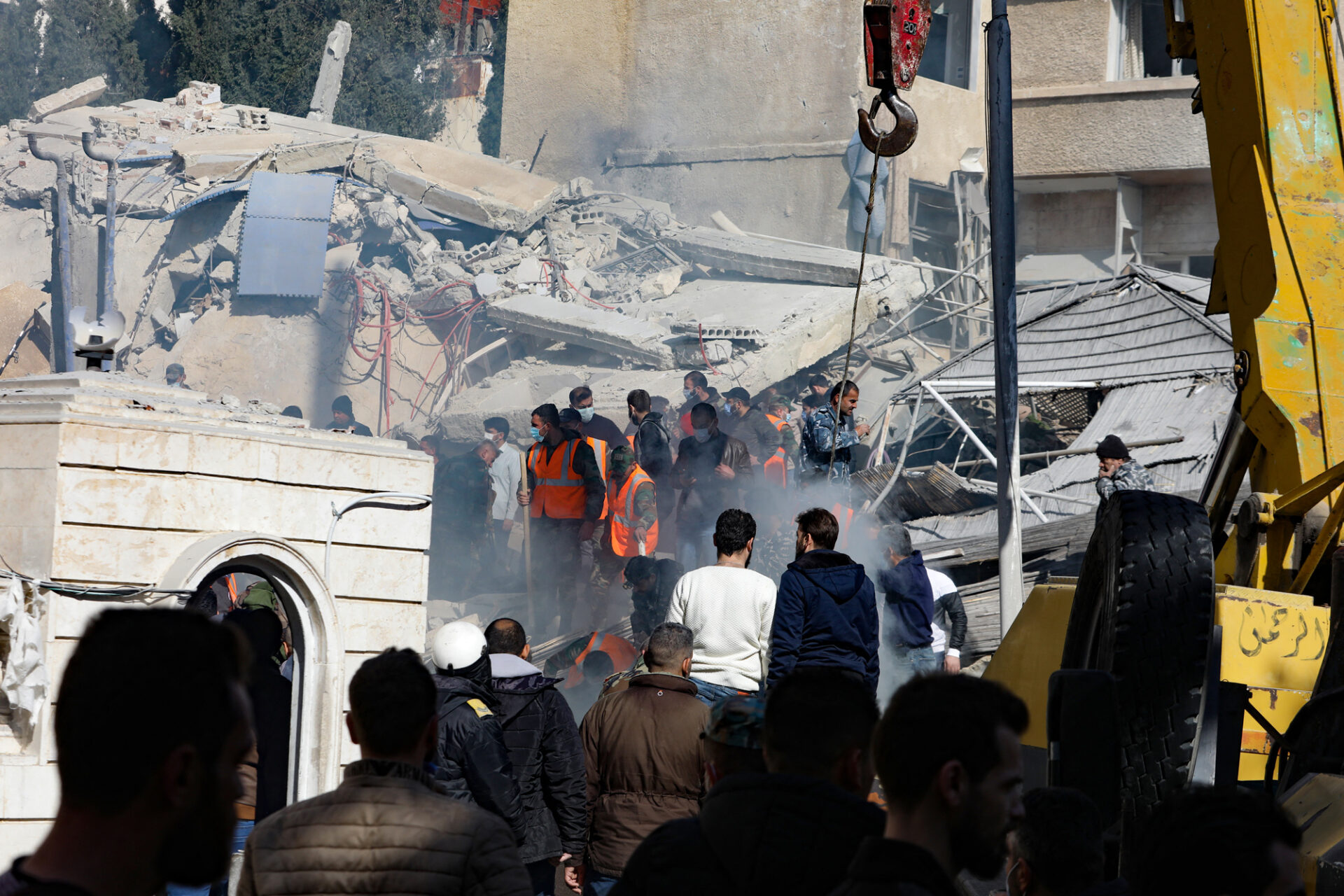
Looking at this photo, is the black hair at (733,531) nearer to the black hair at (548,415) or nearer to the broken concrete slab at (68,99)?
the black hair at (548,415)

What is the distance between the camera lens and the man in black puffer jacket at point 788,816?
7.89 ft

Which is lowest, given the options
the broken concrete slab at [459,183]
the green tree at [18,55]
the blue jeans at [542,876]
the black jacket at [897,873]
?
the blue jeans at [542,876]

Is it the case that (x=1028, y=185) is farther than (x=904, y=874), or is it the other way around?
(x=1028, y=185)

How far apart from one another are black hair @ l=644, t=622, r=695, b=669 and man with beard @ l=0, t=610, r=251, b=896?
10.9ft

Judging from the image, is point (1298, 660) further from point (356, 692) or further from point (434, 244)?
point (434, 244)

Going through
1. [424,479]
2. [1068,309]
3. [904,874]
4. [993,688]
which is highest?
[1068,309]

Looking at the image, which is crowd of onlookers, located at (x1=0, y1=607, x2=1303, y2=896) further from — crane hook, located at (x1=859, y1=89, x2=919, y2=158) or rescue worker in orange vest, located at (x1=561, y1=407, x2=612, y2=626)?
rescue worker in orange vest, located at (x1=561, y1=407, x2=612, y2=626)

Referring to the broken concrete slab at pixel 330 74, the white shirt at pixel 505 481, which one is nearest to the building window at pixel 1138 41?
the white shirt at pixel 505 481

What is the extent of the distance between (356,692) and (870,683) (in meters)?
2.90

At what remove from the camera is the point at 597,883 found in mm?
5027

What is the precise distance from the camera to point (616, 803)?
4.91 m

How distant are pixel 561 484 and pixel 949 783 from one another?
Answer: 920 cm

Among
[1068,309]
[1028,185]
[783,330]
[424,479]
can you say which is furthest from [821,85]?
[424,479]

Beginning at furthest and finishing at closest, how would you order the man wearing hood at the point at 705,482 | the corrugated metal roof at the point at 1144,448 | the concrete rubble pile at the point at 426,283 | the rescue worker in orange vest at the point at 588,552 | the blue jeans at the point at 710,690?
1. the concrete rubble pile at the point at 426,283
2. the corrugated metal roof at the point at 1144,448
3. the rescue worker in orange vest at the point at 588,552
4. the man wearing hood at the point at 705,482
5. the blue jeans at the point at 710,690
